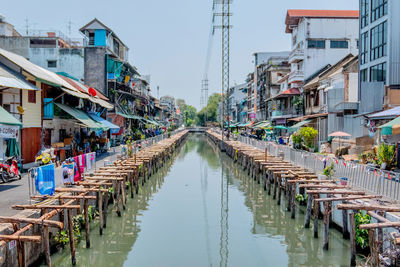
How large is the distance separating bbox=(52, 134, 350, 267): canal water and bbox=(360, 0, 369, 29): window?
15.5m

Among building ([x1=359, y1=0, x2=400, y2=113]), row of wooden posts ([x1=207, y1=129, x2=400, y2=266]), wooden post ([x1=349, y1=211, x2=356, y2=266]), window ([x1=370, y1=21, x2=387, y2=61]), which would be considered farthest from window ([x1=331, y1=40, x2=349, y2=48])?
wooden post ([x1=349, y1=211, x2=356, y2=266])

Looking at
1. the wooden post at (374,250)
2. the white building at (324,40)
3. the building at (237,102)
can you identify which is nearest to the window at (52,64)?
the white building at (324,40)

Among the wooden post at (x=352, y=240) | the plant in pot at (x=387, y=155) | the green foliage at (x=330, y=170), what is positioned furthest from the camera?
the plant in pot at (x=387, y=155)

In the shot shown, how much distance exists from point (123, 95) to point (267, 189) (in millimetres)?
24976

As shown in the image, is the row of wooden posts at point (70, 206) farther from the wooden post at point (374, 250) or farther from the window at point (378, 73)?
the window at point (378, 73)

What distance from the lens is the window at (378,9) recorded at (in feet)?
77.4

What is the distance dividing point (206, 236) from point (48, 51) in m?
29.8

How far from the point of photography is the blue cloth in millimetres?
10977

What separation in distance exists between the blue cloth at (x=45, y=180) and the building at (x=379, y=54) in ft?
67.5

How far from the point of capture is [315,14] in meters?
40.2

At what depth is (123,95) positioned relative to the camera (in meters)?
41.3

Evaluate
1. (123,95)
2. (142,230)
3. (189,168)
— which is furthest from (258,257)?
(123,95)

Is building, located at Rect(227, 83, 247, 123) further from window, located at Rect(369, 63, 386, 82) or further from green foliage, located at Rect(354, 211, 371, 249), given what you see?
green foliage, located at Rect(354, 211, 371, 249)

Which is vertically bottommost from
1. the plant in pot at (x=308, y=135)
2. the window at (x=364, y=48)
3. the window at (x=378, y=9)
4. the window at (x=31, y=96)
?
the plant in pot at (x=308, y=135)
